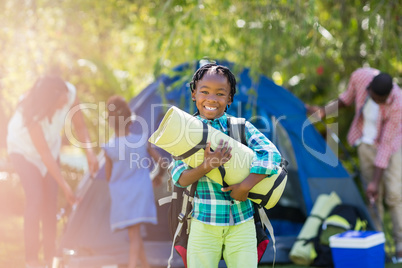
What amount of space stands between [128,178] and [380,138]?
219 centimetres

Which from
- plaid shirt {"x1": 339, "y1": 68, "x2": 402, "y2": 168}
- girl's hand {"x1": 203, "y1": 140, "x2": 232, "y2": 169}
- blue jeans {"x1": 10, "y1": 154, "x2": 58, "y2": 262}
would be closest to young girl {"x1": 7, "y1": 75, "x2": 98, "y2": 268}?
blue jeans {"x1": 10, "y1": 154, "x2": 58, "y2": 262}

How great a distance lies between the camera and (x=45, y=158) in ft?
12.0

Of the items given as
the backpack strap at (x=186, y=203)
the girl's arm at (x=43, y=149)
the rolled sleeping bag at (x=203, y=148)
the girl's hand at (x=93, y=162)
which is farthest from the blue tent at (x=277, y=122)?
the rolled sleeping bag at (x=203, y=148)

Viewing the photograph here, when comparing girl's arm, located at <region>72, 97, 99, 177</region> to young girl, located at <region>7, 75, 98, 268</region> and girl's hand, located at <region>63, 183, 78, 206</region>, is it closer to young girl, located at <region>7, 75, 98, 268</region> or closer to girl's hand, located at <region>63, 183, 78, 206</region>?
young girl, located at <region>7, 75, 98, 268</region>

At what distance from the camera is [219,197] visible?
86.3 inches

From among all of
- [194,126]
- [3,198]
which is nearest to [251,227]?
[194,126]

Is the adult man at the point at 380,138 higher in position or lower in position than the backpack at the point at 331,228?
higher

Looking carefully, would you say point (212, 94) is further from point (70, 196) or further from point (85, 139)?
point (85, 139)

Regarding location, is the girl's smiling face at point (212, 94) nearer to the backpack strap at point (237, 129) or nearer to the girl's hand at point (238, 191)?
the backpack strap at point (237, 129)

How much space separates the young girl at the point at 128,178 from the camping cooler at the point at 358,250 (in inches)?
54.4

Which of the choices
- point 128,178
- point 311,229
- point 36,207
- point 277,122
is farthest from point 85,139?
point 311,229

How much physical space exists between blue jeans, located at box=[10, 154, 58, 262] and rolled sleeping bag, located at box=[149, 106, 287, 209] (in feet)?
6.22

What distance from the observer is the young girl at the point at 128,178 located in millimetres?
3682

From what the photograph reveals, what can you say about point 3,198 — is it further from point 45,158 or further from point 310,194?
point 310,194
